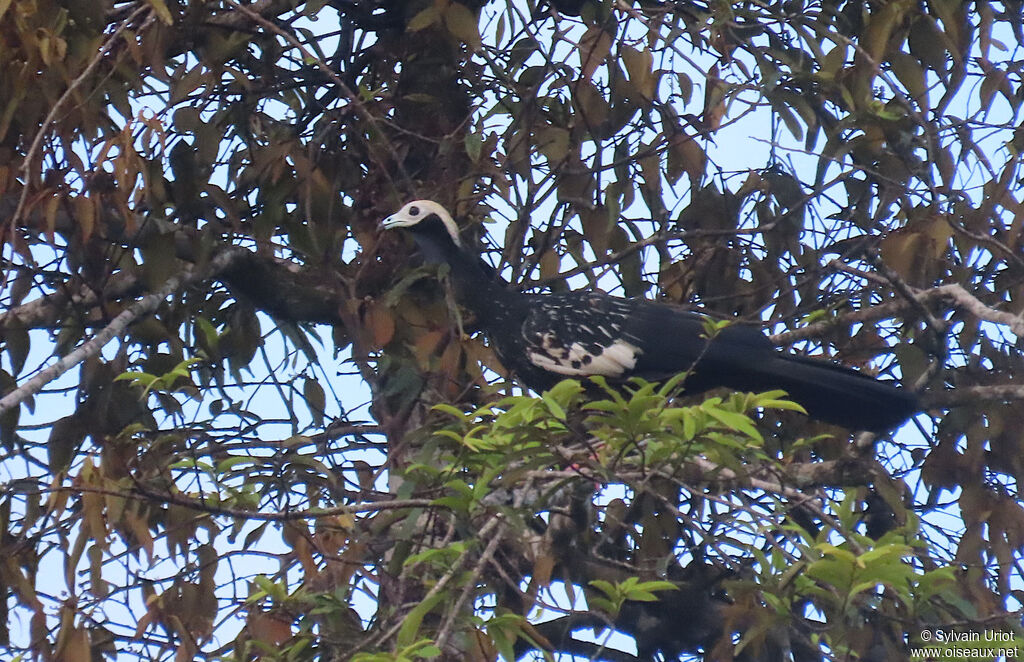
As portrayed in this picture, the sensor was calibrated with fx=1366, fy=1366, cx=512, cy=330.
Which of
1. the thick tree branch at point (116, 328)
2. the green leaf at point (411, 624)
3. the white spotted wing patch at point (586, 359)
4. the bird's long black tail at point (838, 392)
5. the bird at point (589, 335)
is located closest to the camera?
the green leaf at point (411, 624)

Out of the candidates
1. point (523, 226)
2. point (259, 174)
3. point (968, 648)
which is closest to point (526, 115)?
point (523, 226)

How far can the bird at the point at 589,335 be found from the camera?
15.3ft

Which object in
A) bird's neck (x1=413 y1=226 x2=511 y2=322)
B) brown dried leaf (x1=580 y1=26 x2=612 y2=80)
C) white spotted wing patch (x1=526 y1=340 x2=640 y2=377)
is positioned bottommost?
white spotted wing patch (x1=526 y1=340 x2=640 y2=377)

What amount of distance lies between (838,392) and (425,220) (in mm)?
1545

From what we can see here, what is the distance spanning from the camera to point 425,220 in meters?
4.83

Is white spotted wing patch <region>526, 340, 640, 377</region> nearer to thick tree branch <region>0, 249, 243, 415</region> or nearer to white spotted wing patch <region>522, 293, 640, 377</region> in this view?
white spotted wing patch <region>522, 293, 640, 377</region>

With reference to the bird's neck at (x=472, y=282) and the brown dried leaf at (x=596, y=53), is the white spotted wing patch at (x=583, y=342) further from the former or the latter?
the brown dried leaf at (x=596, y=53)

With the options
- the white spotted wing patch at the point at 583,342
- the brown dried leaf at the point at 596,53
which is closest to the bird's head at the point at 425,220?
the white spotted wing patch at the point at 583,342

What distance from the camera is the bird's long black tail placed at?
4227 millimetres

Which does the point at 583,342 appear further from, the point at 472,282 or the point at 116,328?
the point at 116,328

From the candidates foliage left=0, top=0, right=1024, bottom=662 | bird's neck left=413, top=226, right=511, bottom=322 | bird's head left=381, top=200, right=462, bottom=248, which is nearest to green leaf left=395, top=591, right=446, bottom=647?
foliage left=0, top=0, right=1024, bottom=662

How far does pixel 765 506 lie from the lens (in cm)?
439

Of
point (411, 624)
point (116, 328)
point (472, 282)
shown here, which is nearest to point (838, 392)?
point (472, 282)

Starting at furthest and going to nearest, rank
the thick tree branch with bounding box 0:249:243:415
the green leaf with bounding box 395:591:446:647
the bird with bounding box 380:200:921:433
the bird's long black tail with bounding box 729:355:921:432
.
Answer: the bird with bounding box 380:200:921:433 → the bird's long black tail with bounding box 729:355:921:432 → the thick tree branch with bounding box 0:249:243:415 → the green leaf with bounding box 395:591:446:647
